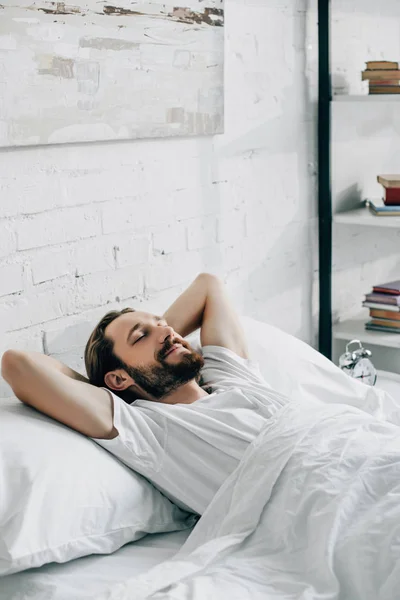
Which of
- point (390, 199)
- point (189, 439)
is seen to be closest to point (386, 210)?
point (390, 199)

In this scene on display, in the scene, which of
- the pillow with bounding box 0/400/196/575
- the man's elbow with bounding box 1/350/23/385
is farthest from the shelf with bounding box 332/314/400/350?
the man's elbow with bounding box 1/350/23/385

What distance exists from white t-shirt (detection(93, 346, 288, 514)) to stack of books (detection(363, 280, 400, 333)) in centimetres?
125

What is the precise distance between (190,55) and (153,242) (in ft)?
1.75

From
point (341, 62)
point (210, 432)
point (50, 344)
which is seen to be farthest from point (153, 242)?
point (341, 62)

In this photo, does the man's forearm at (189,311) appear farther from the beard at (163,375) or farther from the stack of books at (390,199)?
the stack of books at (390,199)

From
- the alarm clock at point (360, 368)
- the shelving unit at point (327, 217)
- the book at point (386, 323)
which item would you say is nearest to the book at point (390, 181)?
the shelving unit at point (327, 217)

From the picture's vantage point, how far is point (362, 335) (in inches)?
119

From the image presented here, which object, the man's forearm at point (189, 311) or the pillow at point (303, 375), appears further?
the man's forearm at point (189, 311)

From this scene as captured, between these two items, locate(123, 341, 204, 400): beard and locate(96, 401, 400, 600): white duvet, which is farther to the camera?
locate(123, 341, 204, 400): beard

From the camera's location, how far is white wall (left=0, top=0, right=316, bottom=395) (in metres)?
2.02

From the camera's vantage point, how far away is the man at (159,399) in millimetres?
1671

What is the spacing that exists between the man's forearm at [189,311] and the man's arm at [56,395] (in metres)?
0.54

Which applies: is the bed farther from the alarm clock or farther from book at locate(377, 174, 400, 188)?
book at locate(377, 174, 400, 188)

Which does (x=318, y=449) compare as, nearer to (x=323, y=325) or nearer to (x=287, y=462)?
(x=287, y=462)
